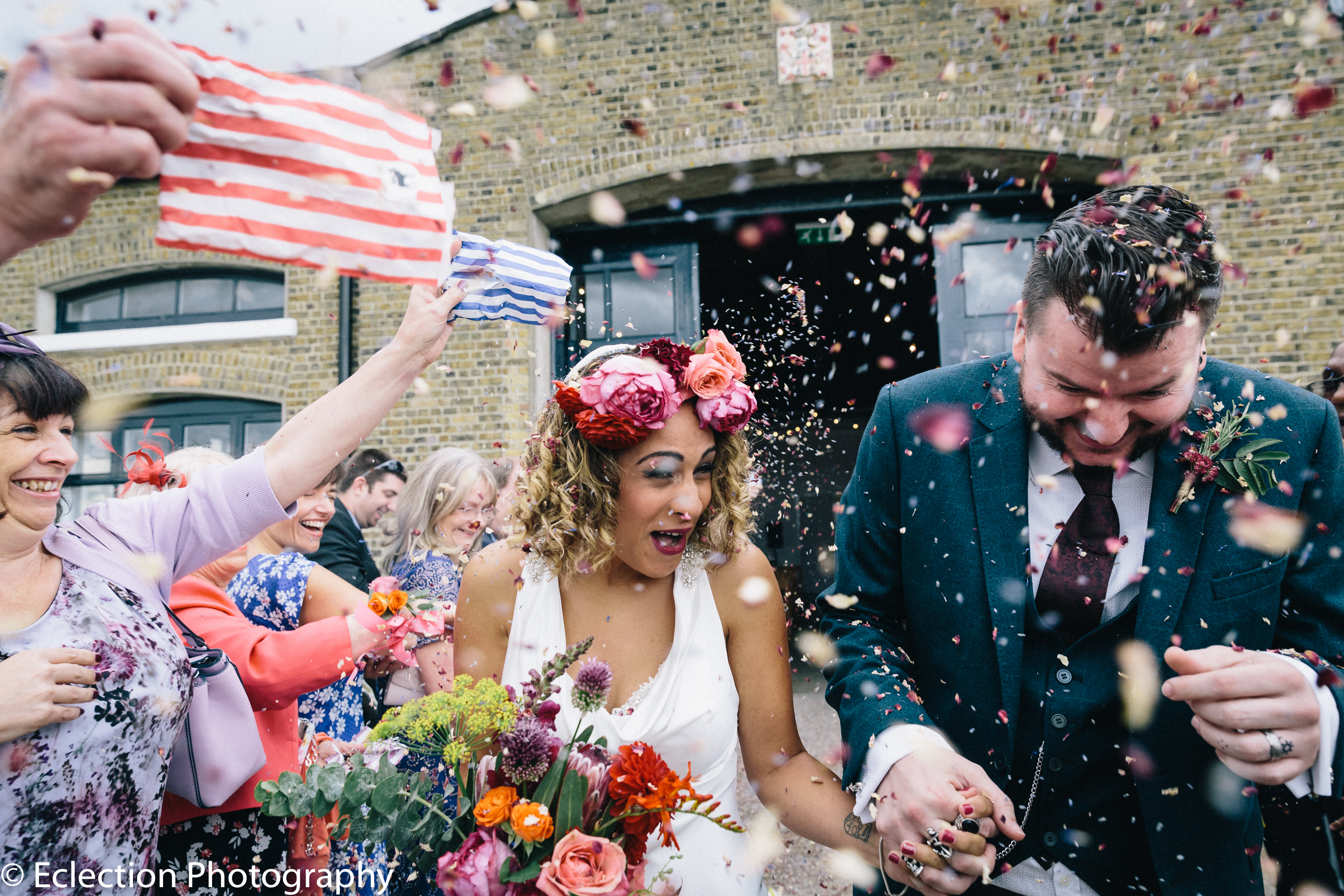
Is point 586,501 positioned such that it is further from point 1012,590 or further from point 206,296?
point 206,296

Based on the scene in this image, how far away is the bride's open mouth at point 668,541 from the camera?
196 centimetres

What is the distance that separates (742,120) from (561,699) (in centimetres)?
633

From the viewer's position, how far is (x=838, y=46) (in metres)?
6.86

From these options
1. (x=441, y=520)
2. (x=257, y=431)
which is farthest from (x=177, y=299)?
(x=441, y=520)

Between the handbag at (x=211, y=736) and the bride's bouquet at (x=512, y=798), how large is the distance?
0.61m

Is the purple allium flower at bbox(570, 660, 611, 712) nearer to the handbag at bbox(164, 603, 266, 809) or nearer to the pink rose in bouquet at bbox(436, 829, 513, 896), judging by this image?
the pink rose in bouquet at bbox(436, 829, 513, 896)

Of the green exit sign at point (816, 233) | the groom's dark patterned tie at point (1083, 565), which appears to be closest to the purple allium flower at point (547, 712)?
the groom's dark patterned tie at point (1083, 565)

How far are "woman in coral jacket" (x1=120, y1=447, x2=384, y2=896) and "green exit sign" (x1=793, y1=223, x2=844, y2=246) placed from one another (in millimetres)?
6305

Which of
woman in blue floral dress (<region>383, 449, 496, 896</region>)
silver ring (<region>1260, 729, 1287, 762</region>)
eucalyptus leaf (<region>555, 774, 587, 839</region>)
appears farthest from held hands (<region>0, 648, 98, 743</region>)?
silver ring (<region>1260, 729, 1287, 762</region>)

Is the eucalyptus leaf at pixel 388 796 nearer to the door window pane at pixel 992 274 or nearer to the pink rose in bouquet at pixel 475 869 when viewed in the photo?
the pink rose in bouquet at pixel 475 869

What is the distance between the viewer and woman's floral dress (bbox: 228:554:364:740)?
2727mm

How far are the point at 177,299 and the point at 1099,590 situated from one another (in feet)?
32.0

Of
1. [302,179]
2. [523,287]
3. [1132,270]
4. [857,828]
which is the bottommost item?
[857,828]

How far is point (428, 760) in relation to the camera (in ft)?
6.24
